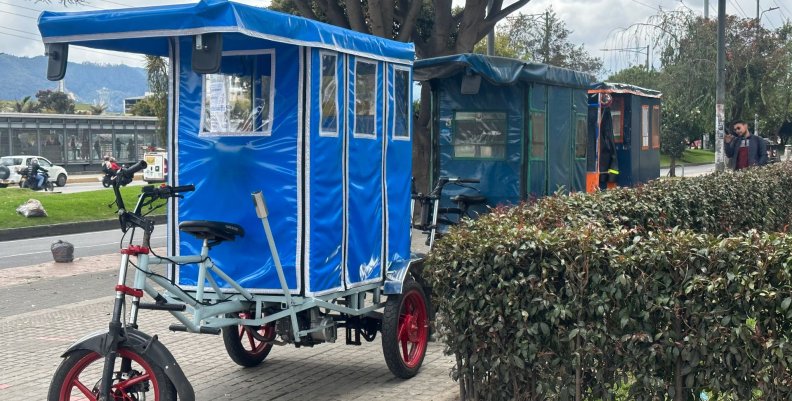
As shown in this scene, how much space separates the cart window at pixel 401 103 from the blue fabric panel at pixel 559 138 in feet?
20.1

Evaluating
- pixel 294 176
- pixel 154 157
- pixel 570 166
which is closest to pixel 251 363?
pixel 294 176

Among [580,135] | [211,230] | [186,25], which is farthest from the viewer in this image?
[580,135]

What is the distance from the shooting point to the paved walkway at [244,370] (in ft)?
22.3

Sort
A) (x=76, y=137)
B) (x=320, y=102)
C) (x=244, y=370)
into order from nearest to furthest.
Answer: (x=320, y=102) → (x=244, y=370) → (x=76, y=137)

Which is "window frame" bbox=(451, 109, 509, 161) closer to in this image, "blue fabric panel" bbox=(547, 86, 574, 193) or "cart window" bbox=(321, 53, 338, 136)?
"blue fabric panel" bbox=(547, 86, 574, 193)

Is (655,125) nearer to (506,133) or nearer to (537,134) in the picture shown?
(537,134)

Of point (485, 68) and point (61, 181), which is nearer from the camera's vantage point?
point (485, 68)

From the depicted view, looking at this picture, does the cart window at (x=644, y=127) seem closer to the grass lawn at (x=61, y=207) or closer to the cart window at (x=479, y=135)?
the cart window at (x=479, y=135)

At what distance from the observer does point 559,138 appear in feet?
46.0

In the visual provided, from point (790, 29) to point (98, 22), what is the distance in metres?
41.4

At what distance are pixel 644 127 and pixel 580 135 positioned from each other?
19.2 ft

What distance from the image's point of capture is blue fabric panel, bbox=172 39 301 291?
6.30 metres

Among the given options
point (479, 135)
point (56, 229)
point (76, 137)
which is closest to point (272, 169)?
point (479, 135)

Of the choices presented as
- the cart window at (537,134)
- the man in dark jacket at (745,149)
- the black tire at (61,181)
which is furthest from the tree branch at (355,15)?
the black tire at (61,181)
